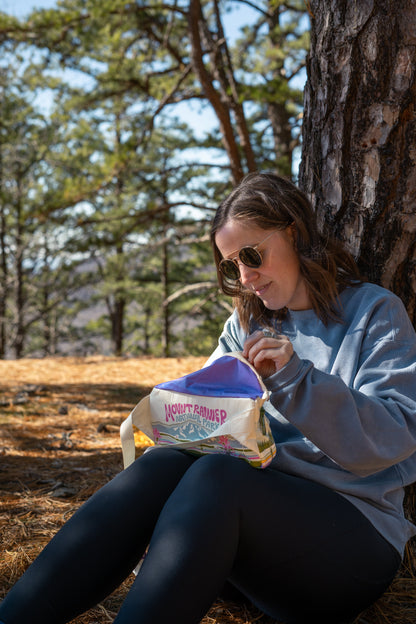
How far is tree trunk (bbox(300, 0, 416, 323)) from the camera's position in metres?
1.82

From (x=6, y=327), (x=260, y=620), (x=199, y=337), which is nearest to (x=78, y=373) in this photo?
(x=260, y=620)

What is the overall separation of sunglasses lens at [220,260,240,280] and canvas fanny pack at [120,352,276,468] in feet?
1.18

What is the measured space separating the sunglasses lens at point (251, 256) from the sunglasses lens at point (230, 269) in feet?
0.28

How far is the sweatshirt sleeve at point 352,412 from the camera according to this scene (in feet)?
4.23

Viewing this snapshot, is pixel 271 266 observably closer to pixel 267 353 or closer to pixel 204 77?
pixel 267 353

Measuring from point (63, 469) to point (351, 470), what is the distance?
6.06ft

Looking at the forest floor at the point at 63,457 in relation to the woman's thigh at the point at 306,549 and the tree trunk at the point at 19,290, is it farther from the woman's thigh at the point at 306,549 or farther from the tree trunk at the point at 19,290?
the tree trunk at the point at 19,290

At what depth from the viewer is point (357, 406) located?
1.30 metres

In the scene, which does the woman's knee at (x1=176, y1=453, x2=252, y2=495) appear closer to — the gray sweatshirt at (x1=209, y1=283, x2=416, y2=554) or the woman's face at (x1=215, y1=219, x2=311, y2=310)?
the gray sweatshirt at (x1=209, y1=283, x2=416, y2=554)

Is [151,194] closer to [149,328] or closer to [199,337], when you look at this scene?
[199,337]

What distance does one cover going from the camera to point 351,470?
4.43ft

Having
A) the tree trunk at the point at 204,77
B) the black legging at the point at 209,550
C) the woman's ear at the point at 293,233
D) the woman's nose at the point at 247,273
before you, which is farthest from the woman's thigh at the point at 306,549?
the tree trunk at the point at 204,77

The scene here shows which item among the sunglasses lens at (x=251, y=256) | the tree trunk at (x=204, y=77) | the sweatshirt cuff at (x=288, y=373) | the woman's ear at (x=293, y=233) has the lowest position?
the sweatshirt cuff at (x=288, y=373)

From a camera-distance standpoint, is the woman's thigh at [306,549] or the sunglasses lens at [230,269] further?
the sunglasses lens at [230,269]
